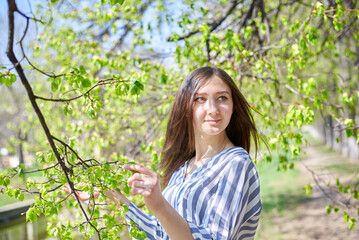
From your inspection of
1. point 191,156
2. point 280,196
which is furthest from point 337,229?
point 191,156

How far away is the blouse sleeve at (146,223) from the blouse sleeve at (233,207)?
0.29 meters

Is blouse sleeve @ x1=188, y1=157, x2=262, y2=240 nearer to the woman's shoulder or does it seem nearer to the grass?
the woman's shoulder

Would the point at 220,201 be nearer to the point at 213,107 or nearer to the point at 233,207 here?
the point at 233,207

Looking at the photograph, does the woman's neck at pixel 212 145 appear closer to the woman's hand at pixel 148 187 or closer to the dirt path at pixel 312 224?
the woman's hand at pixel 148 187

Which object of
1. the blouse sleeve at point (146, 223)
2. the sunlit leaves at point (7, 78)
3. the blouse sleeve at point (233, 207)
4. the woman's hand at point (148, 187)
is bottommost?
the blouse sleeve at point (146, 223)

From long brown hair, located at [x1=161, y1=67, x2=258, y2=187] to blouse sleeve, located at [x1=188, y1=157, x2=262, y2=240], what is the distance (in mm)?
474

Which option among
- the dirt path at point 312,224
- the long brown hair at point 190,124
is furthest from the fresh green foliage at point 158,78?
the dirt path at point 312,224

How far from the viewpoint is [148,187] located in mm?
1419

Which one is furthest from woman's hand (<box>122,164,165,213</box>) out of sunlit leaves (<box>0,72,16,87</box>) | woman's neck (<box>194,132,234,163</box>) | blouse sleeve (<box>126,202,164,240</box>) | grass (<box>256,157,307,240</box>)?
grass (<box>256,157,307,240</box>)

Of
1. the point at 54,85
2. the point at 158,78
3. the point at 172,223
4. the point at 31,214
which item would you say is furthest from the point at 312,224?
the point at 54,85

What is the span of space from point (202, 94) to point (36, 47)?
391cm

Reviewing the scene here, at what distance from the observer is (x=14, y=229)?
12.4 meters

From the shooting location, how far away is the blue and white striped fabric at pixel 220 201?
1.61 m

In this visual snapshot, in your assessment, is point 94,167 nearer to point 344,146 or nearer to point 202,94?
point 202,94
